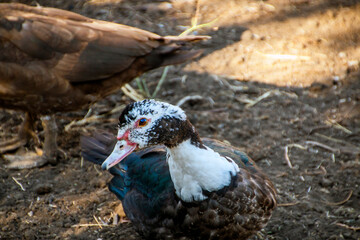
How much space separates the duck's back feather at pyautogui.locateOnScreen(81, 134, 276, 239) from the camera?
2.58 meters

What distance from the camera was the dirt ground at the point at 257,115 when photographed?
3.29 m

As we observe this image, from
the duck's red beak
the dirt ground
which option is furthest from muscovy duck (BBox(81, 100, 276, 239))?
the dirt ground

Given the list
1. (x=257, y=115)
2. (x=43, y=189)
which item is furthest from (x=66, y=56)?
(x=257, y=115)

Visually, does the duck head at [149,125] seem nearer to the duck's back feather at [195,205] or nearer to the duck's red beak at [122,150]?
the duck's red beak at [122,150]

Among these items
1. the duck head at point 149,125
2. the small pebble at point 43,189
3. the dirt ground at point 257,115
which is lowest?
the small pebble at point 43,189

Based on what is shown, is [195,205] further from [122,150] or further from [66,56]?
[66,56]

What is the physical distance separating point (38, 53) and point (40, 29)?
195mm

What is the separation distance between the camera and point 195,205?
2.55 meters

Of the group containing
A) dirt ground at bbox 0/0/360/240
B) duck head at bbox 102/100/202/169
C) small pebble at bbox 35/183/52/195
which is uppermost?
duck head at bbox 102/100/202/169

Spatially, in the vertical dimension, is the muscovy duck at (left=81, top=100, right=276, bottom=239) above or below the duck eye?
below

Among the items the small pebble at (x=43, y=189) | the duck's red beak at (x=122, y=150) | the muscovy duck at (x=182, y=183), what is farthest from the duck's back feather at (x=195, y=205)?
the small pebble at (x=43, y=189)

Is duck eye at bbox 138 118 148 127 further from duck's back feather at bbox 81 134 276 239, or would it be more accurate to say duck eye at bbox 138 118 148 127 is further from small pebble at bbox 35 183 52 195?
small pebble at bbox 35 183 52 195

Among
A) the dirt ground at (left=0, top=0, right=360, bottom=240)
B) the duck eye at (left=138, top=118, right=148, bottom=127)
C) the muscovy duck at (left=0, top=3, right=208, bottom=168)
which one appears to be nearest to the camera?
the duck eye at (left=138, top=118, right=148, bottom=127)

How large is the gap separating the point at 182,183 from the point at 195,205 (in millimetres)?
153
